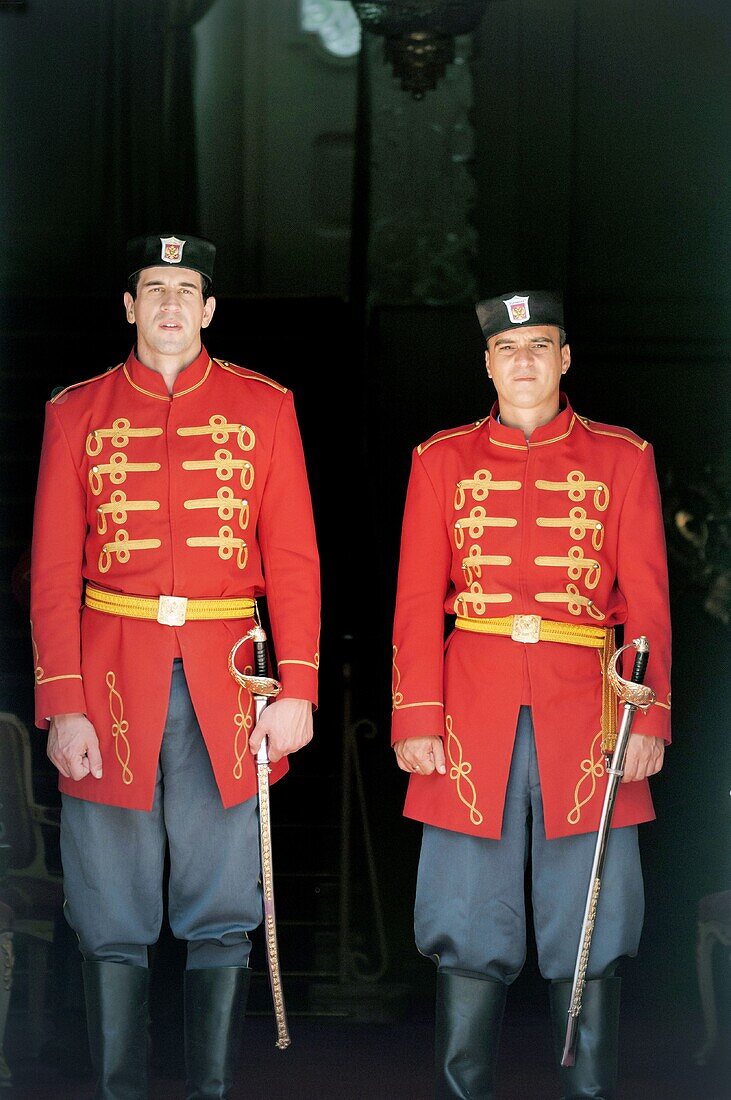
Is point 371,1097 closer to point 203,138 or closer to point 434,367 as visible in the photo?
point 434,367

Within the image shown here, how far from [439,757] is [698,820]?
94 centimetres

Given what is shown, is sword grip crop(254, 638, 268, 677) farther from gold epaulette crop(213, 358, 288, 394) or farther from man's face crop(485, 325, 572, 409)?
man's face crop(485, 325, 572, 409)

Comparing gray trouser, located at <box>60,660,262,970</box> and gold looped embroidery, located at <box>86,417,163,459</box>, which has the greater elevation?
gold looped embroidery, located at <box>86,417,163,459</box>

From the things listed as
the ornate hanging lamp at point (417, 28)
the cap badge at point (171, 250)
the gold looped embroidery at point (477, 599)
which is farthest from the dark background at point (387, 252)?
the gold looped embroidery at point (477, 599)

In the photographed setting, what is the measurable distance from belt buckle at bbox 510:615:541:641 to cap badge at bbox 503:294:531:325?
622 mm

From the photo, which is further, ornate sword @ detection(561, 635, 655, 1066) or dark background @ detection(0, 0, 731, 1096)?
dark background @ detection(0, 0, 731, 1096)

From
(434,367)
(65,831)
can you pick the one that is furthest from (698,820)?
(65,831)

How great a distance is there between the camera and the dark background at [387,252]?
4434mm

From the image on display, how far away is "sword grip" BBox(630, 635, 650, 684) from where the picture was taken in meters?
3.65

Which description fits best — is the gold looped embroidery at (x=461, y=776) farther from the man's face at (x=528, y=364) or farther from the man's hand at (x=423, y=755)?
the man's face at (x=528, y=364)

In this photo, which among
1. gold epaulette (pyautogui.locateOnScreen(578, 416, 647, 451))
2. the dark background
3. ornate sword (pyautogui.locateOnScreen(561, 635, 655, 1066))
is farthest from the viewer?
the dark background

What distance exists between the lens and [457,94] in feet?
15.0

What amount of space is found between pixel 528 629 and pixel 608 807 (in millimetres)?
392

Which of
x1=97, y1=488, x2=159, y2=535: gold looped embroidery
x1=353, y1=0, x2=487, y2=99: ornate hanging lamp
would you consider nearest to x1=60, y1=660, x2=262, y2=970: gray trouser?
x1=97, y1=488, x2=159, y2=535: gold looped embroidery
